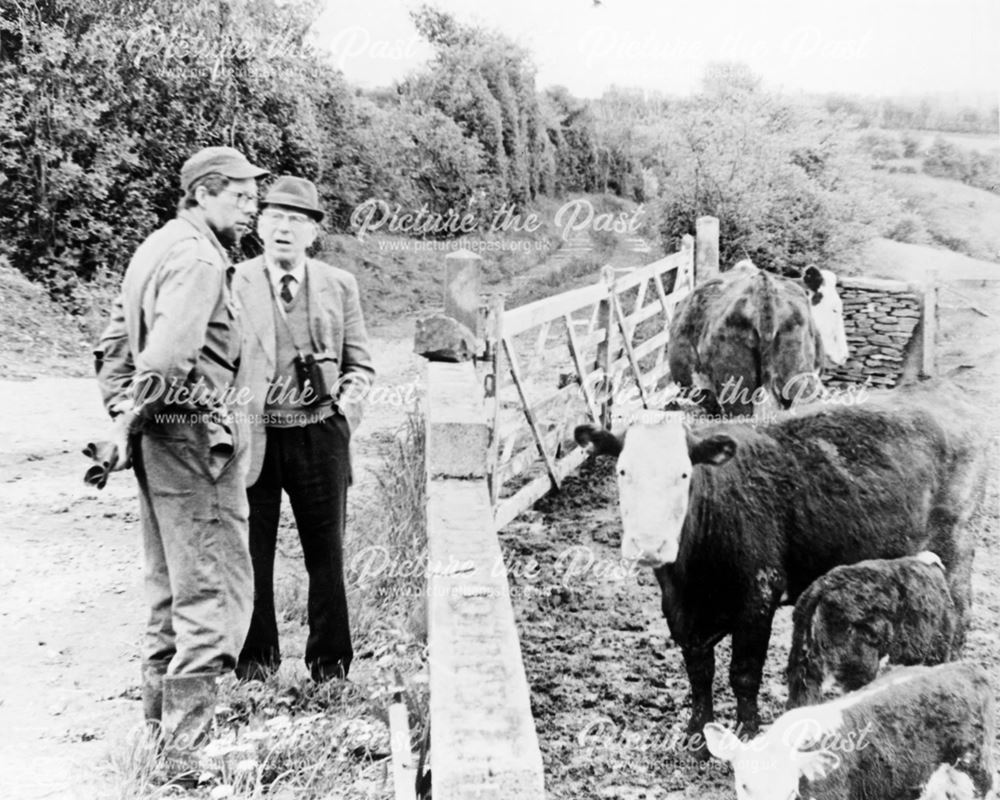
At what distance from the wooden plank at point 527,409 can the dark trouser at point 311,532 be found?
4.91 ft

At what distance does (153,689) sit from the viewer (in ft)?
8.59

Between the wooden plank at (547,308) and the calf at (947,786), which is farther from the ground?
the wooden plank at (547,308)

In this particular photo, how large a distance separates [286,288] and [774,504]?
1533 millimetres

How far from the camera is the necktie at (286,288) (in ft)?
8.73

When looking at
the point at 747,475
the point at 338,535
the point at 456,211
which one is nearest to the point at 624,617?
the point at 747,475

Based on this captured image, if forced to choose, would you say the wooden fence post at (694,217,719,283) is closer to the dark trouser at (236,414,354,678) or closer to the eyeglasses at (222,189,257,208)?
the dark trouser at (236,414,354,678)

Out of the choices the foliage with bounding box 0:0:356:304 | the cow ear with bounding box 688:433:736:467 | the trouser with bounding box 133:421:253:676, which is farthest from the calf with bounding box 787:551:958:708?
the foliage with bounding box 0:0:356:304

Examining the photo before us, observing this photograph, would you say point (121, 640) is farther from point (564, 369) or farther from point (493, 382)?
point (564, 369)

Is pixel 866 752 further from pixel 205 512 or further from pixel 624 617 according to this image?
pixel 205 512

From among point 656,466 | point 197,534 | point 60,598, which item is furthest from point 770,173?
point 60,598

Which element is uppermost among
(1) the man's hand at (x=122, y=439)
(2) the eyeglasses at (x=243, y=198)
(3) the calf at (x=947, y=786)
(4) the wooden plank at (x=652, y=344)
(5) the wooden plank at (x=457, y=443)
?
(2) the eyeglasses at (x=243, y=198)

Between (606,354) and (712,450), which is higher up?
(712,450)

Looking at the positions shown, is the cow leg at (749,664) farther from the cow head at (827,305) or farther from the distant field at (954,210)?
the distant field at (954,210)

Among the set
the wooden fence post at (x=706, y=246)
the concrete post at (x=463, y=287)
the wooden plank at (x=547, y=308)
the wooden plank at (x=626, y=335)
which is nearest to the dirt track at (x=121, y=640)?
the wooden fence post at (x=706, y=246)
